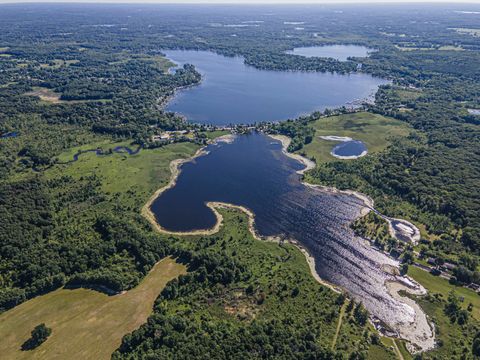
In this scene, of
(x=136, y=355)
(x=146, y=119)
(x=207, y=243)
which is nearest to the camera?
(x=136, y=355)

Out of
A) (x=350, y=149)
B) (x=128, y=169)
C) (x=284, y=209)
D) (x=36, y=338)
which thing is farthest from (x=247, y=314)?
(x=350, y=149)

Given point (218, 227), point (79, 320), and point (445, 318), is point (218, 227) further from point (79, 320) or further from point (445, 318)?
point (445, 318)

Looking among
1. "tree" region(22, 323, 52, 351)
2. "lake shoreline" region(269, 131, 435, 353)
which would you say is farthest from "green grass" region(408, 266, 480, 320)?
"tree" region(22, 323, 52, 351)

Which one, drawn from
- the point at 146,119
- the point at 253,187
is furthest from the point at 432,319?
the point at 146,119

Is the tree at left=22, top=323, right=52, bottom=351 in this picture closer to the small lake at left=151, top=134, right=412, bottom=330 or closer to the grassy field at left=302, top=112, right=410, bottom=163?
the small lake at left=151, top=134, right=412, bottom=330

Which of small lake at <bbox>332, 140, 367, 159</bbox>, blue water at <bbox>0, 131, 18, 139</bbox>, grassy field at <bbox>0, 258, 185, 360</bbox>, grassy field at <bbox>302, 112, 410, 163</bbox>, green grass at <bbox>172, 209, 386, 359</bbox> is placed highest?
grassy field at <bbox>302, 112, 410, 163</bbox>

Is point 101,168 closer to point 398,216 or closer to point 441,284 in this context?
point 398,216

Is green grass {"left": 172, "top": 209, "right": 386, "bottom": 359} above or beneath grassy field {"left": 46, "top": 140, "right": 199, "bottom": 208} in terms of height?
above
